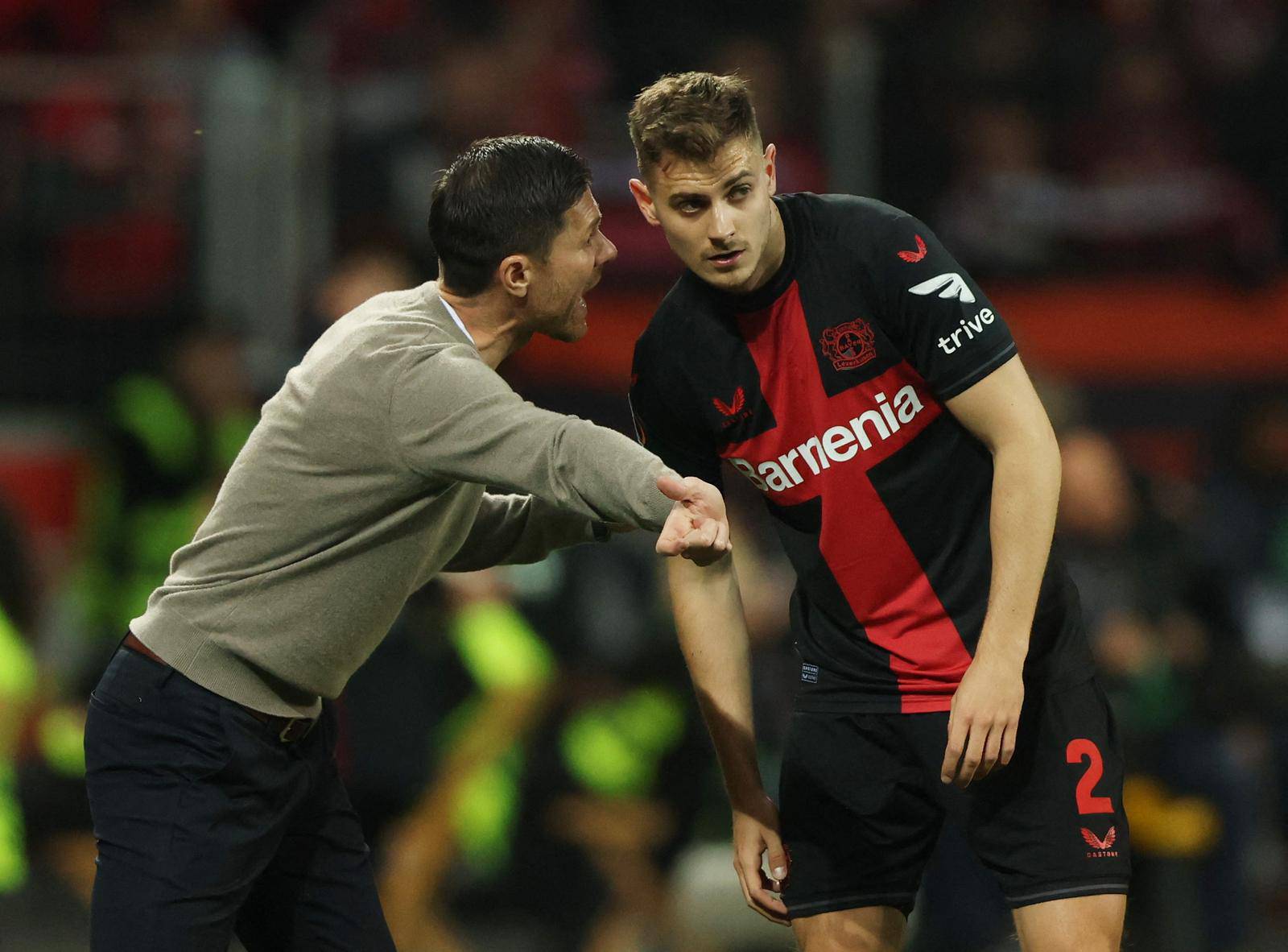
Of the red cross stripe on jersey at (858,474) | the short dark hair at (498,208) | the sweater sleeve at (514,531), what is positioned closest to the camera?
the short dark hair at (498,208)

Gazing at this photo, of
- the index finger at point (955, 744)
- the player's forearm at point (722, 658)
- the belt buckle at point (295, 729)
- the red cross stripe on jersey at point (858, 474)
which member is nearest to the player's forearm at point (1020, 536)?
the index finger at point (955, 744)

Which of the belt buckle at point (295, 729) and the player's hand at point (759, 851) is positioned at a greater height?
the belt buckle at point (295, 729)

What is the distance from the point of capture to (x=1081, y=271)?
26.3ft

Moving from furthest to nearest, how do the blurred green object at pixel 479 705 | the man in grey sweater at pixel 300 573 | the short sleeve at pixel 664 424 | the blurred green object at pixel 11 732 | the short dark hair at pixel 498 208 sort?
the blurred green object at pixel 479 705, the blurred green object at pixel 11 732, the short sleeve at pixel 664 424, the short dark hair at pixel 498 208, the man in grey sweater at pixel 300 573

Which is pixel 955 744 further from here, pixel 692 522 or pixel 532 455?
pixel 532 455

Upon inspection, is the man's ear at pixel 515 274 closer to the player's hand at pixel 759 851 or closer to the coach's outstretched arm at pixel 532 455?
the coach's outstretched arm at pixel 532 455

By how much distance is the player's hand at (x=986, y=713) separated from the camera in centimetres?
302

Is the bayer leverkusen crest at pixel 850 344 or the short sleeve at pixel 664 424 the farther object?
the short sleeve at pixel 664 424

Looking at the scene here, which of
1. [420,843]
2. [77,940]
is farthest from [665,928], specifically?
[77,940]

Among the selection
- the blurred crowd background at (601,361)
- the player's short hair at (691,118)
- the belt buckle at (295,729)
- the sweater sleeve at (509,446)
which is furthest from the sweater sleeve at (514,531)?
the blurred crowd background at (601,361)

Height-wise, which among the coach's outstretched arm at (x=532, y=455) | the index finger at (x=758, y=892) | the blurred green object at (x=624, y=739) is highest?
the coach's outstretched arm at (x=532, y=455)

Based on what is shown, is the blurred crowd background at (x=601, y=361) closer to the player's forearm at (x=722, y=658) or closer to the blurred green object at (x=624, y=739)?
the blurred green object at (x=624, y=739)

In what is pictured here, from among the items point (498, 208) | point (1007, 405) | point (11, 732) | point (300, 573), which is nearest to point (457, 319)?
point (498, 208)

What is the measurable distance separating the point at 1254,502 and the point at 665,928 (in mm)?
2941
